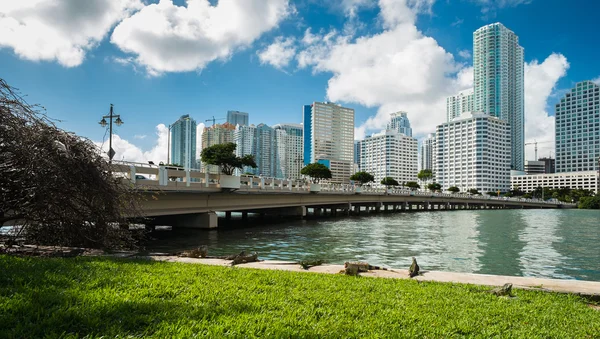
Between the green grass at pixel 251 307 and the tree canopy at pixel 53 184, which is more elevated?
the tree canopy at pixel 53 184

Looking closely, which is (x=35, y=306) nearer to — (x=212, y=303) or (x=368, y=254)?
(x=212, y=303)

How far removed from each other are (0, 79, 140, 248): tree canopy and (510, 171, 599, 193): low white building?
8233 inches

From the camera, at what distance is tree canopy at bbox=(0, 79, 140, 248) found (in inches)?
412

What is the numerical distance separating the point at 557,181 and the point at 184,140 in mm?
181886

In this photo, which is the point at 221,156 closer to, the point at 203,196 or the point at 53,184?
the point at 203,196

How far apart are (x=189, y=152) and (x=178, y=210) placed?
194 feet

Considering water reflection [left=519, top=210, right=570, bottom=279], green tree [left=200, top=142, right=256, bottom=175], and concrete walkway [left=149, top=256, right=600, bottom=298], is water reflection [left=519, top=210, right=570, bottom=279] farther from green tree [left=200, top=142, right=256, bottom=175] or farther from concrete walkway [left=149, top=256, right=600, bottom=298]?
green tree [left=200, top=142, right=256, bottom=175]

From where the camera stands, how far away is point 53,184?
10.7m

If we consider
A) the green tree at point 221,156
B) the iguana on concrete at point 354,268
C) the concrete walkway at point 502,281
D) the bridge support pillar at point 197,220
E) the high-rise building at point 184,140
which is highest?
the high-rise building at point 184,140

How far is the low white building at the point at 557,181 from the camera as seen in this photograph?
17500 centimetres

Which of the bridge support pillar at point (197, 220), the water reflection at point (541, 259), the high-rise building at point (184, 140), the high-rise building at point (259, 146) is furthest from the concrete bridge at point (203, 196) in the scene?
the high-rise building at point (259, 146)

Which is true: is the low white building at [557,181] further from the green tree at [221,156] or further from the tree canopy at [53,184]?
the tree canopy at [53,184]

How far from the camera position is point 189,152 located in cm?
8450

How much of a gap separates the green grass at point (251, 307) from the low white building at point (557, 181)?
681ft
